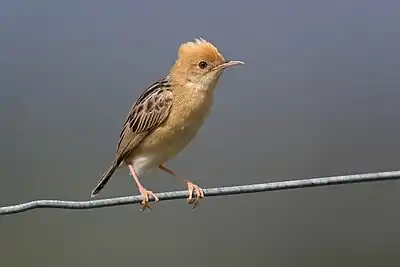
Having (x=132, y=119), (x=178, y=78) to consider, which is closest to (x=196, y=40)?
(x=178, y=78)

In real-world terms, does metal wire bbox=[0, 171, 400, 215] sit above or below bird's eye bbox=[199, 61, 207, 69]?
below

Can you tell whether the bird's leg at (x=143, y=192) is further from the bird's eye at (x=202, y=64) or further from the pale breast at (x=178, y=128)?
the bird's eye at (x=202, y=64)

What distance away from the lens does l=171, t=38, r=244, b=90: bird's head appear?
3801mm

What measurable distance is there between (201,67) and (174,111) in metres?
0.27

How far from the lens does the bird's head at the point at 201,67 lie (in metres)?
3.80

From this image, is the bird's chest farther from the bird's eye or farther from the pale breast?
the bird's eye

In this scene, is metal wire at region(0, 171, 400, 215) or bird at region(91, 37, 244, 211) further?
bird at region(91, 37, 244, 211)

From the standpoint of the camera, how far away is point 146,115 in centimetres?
380

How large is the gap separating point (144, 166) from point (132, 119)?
0.78 feet

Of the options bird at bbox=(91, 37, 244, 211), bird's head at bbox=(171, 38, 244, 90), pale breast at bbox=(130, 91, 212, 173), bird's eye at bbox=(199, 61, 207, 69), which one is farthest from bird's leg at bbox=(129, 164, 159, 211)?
bird's eye at bbox=(199, 61, 207, 69)

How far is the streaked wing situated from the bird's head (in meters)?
0.11

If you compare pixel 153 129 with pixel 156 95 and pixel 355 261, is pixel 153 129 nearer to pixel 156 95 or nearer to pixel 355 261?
pixel 156 95

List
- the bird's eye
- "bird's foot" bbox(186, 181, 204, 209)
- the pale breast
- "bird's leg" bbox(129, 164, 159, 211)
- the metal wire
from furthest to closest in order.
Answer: the bird's eye → the pale breast → "bird's foot" bbox(186, 181, 204, 209) → "bird's leg" bbox(129, 164, 159, 211) → the metal wire

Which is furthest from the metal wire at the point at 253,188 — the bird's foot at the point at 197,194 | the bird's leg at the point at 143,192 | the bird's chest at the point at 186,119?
the bird's chest at the point at 186,119
